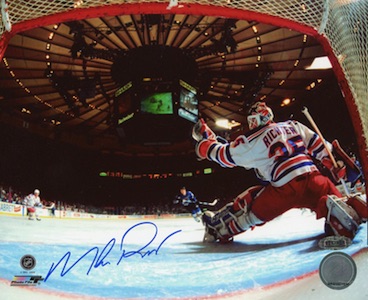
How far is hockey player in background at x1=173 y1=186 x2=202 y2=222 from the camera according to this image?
136cm

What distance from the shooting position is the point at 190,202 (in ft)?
4.52

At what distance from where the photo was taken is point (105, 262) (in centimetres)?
126

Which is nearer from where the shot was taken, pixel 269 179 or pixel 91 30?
pixel 269 179

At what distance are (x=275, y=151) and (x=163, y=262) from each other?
2.26 ft

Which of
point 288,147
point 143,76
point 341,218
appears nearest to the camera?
point 341,218

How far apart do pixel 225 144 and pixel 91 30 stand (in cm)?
134

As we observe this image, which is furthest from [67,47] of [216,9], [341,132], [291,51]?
[341,132]

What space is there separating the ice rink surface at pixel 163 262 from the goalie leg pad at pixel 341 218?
38 millimetres

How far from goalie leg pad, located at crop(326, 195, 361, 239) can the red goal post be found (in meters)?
0.19

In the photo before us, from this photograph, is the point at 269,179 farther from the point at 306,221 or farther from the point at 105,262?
the point at 105,262

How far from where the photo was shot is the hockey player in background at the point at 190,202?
4.45 feet

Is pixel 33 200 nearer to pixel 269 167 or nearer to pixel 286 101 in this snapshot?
pixel 269 167
